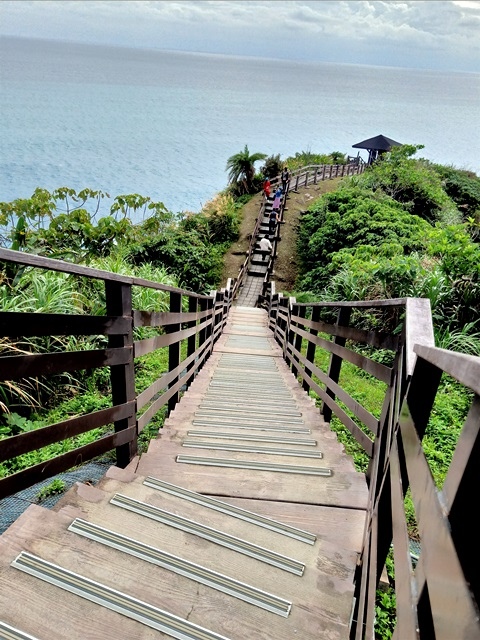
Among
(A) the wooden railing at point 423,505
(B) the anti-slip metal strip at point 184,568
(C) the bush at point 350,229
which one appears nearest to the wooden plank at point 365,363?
(A) the wooden railing at point 423,505

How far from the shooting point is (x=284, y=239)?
19.7 m

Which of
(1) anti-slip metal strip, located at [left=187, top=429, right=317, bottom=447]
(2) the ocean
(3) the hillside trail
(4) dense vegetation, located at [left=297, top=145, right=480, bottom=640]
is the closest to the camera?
(1) anti-slip metal strip, located at [left=187, top=429, right=317, bottom=447]

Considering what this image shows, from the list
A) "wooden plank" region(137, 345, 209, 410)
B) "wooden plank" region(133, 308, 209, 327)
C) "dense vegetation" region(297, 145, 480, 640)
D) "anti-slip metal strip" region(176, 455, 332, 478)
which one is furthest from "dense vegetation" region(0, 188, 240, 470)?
"dense vegetation" region(297, 145, 480, 640)

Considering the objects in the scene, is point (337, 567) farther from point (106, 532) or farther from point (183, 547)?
point (106, 532)

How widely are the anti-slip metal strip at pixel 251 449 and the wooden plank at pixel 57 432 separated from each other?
63 cm

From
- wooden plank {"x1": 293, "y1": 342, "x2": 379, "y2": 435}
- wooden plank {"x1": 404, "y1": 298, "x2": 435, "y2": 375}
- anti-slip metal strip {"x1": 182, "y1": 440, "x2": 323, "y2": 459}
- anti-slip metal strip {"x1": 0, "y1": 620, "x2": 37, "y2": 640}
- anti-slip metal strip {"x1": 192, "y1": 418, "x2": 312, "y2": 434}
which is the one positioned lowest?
anti-slip metal strip {"x1": 192, "y1": 418, "x2": 312, "y2": 434}

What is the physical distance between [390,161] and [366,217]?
9.19 m

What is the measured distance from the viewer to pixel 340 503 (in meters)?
2.33

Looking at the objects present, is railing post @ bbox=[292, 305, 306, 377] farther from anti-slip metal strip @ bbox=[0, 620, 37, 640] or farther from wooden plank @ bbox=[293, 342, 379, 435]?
anti-slip metal strip @ bbox=[0, 620, 37, 640]

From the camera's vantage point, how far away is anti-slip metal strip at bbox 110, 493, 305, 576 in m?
1.78

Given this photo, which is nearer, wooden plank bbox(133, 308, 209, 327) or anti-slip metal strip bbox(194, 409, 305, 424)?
wooden plank bbox(133, 308, 209, 327)

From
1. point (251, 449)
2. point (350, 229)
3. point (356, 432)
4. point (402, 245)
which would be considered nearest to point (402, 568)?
point (356, 432)

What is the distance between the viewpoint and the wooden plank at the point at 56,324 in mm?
1555

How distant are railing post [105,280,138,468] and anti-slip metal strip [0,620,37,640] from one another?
1150mm
